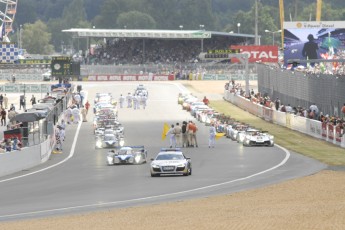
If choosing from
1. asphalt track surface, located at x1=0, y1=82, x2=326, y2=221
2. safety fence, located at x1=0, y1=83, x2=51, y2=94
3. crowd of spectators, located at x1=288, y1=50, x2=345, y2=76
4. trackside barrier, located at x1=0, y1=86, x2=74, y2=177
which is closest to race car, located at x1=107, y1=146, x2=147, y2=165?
asphalt track surface, located at x1=0, y1=82, x2=326, y2=221

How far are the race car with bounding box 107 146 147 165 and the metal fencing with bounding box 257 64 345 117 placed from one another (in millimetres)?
18667

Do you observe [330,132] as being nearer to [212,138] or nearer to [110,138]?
[212,138]

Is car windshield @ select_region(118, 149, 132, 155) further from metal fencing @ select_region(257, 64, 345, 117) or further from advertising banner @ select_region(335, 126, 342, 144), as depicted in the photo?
metal fencing @ select_region(257, 64, 345, 117)

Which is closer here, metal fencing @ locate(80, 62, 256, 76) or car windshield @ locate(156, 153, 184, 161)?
car windshield @ locate(156, 153, 184, 161)

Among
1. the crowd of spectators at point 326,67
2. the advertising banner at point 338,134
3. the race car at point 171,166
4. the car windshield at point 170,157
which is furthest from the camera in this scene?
the crowd of spectators at point 326,67

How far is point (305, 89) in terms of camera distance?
79.3 meters

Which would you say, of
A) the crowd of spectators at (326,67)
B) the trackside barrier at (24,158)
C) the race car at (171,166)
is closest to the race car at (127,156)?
the trackside barrier at (24,158)

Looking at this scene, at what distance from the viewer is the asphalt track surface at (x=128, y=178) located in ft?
122

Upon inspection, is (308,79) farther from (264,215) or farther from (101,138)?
(264,215)

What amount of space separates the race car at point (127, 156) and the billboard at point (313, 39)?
48.3 metres

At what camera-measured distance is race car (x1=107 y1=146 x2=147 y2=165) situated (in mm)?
51406

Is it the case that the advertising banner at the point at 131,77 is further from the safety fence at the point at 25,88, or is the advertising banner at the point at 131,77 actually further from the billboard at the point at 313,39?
the billboard at the point at 313,39

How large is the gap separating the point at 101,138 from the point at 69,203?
24.9m

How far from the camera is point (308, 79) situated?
77.2m
